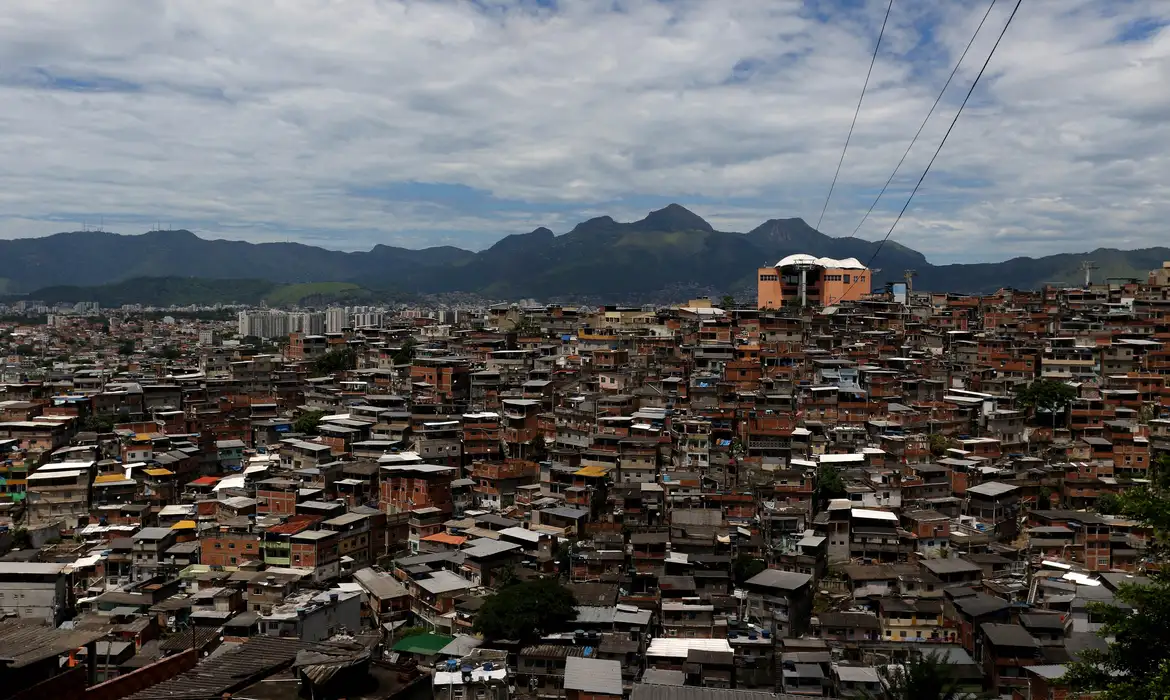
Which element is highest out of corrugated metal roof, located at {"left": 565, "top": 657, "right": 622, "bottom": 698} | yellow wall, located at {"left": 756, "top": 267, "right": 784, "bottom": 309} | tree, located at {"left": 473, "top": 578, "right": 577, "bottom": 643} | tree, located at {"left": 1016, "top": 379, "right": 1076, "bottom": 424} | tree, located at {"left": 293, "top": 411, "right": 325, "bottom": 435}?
yellow wall, located at {"left": 756, "top": 267, "right": 784, "bottom": 309}

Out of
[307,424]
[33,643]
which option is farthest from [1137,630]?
[307,424]

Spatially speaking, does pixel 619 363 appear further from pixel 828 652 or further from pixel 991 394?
pixel 828 652

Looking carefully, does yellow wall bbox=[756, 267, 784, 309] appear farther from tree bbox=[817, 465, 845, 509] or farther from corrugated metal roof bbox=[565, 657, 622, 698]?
corrugated metal roof bbox=[565, 657, 622, 698]

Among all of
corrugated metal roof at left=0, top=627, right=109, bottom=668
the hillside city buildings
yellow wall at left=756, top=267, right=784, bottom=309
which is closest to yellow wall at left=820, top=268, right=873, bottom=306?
yellow wall at left=756, top=267, right=784, bottom=309

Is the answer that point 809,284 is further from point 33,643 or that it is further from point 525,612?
point 33,643

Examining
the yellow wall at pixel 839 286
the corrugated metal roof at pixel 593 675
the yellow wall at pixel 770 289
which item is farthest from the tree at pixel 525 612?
the yellow wall at pixel 839 286

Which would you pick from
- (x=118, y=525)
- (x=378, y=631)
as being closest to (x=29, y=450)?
(x=118, y=525)

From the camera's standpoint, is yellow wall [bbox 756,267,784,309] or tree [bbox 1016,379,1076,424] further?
yellow wall [bbox 756,267,784,309]

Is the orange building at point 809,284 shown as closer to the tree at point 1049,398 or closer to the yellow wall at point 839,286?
the yellow wall at point 839,286
